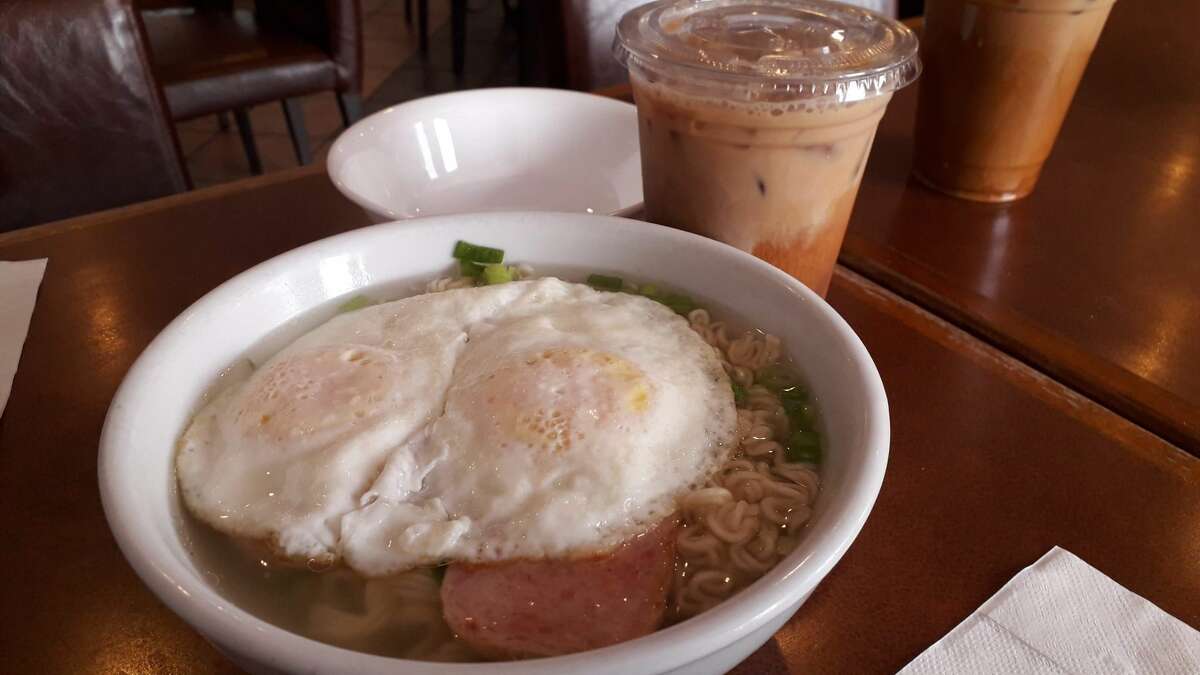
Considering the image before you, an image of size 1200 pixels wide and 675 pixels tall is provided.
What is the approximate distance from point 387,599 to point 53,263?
38.5 inches

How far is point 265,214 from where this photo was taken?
1.53m

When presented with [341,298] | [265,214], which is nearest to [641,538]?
[341,298]

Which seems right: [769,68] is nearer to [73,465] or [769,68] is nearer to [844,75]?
[844,75]

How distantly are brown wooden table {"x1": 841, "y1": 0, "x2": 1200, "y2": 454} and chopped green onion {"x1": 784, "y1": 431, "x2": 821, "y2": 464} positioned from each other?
46 cm

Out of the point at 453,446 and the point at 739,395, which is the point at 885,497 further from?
the point at 453,446

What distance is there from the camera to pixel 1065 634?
0.84 meters

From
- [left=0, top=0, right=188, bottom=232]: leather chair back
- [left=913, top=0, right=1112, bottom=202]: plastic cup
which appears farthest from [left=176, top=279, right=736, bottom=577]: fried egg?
[left=0, top=0, right=188, bottom=232]: leather chair back

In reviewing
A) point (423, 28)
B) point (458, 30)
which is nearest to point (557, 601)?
point (458, 30)

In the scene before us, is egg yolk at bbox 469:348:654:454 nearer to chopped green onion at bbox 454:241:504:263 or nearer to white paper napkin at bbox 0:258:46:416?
chopped green onion at bbox 454:241:504:263

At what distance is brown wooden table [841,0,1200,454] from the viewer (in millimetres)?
1189

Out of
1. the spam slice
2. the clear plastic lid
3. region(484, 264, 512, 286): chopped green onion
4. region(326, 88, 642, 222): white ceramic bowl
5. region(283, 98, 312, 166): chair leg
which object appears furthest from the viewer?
region(283, 98, 312, 166): chair leg

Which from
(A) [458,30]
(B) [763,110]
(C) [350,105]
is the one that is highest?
(B) [763,110]

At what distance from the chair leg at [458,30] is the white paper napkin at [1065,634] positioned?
484 centimetres

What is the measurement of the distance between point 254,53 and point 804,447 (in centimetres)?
304
